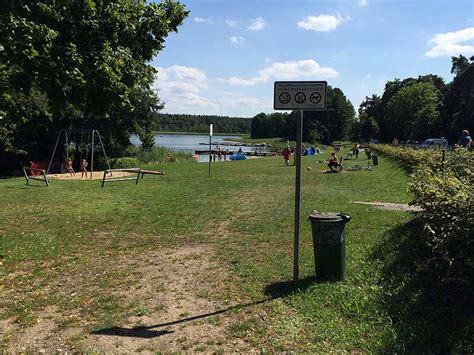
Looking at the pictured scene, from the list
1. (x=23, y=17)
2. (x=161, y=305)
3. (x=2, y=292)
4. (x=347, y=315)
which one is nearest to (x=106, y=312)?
(x=161, y=305)

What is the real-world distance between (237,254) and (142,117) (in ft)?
96.1

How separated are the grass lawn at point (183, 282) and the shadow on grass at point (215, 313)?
0.06 ft

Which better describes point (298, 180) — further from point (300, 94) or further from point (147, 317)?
point (147, 317)

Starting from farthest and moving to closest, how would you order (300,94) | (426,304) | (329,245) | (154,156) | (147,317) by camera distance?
(154,156)
(329,245)
(300,94)
(147,317)
(426,304)

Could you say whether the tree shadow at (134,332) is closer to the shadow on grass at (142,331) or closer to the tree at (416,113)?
the shadow on grass at (142,331)

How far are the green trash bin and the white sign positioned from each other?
1.39 meters

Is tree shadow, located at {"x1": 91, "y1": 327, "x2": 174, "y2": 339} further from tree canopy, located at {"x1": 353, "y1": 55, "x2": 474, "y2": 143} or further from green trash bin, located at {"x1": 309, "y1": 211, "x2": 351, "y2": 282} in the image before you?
tree canopy, located at {"x1": 353, "y1": 55, "x2": 474, "y2": 143}

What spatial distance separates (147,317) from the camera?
489 centimetres

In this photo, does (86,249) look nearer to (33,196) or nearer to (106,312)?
(106,312)

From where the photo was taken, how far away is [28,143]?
30906 millimetres

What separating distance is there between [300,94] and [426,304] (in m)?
2.60

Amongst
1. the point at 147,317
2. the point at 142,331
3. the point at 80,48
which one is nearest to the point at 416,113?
the point at 80,48

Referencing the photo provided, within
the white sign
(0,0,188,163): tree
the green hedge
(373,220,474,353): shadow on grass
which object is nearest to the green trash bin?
(373,220,474,353): shadow on grass

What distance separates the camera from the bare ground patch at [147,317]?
167 inches
